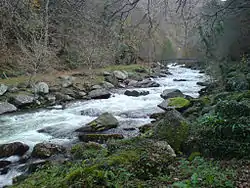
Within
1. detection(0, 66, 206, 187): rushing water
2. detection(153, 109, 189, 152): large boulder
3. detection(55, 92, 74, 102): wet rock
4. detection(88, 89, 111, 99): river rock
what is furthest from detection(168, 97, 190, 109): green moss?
detection(55, 92, 74, 102): wet rock

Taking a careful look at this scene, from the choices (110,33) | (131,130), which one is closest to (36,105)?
(131,130)

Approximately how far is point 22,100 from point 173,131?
929 centimetres

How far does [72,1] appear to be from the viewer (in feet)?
13.4

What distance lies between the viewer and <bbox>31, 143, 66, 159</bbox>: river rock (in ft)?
23.7

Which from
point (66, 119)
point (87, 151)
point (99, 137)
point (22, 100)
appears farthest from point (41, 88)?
point (87, 151)

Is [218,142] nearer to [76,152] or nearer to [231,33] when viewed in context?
[76,152]

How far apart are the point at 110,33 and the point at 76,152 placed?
3.50 metres

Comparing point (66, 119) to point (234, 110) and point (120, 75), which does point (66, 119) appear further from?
point (120, 75)

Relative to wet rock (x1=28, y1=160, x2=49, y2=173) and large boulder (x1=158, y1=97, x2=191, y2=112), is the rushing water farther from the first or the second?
large boulder (x1=158, y1=97, x2=191, y2=112)

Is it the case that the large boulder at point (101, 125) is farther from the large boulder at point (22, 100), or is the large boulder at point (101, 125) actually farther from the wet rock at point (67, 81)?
the wet rock at point (67, 81)

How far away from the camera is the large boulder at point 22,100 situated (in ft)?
42.0

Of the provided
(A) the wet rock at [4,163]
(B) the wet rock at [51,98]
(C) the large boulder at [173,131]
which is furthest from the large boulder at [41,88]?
(C) the large boulder at [173,131]

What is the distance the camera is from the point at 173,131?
6.33m

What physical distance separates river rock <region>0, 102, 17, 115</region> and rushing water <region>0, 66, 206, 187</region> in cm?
58
